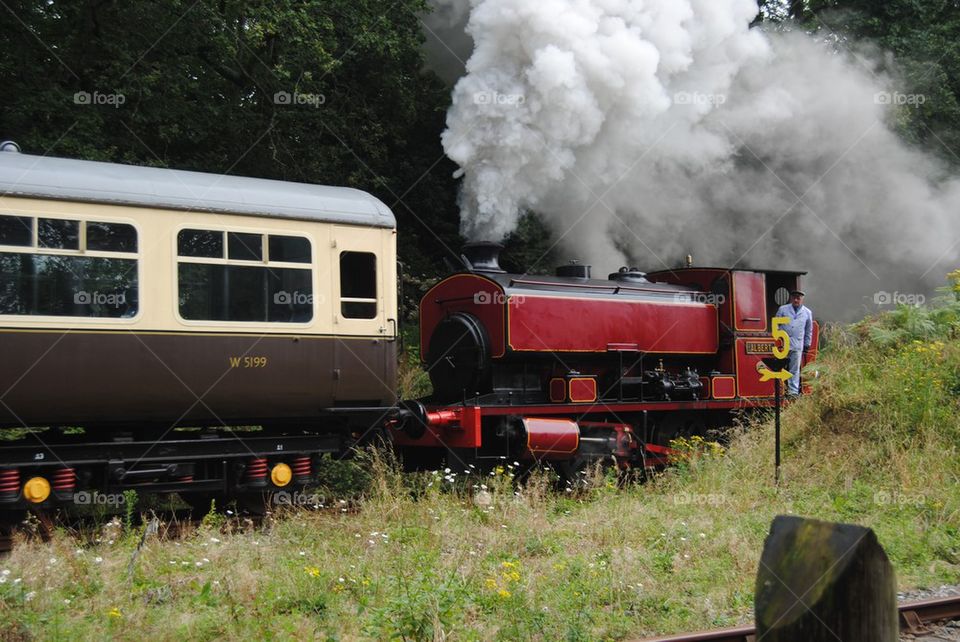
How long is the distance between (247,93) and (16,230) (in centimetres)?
956

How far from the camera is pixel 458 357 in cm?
1065

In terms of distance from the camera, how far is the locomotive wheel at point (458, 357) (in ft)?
34.1

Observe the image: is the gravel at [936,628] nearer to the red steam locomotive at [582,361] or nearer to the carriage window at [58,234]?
the red steam locomotive at [582,361]

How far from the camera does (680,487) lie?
32.0 ft

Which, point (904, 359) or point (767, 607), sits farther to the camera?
point (904, 359)

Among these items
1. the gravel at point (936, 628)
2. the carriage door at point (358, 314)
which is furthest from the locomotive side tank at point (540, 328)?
the gravel at point (936, 628)

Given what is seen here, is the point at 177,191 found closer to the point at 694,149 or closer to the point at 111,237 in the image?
the point at 111,237

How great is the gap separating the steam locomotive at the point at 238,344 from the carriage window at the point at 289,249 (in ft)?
0.07

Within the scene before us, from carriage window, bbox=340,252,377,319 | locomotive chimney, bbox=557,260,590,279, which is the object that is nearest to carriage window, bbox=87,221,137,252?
carriage window, bbox=340,252,377,319

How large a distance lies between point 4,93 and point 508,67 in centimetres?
763

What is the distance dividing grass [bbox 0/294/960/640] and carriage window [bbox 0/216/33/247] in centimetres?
238

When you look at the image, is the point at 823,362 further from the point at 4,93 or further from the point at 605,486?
the point at 4,93

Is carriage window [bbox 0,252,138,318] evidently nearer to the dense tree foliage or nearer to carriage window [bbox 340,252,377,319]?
carriage window [bbox 340,252,377,319]

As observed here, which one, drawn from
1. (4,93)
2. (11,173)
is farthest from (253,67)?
(11,173)
